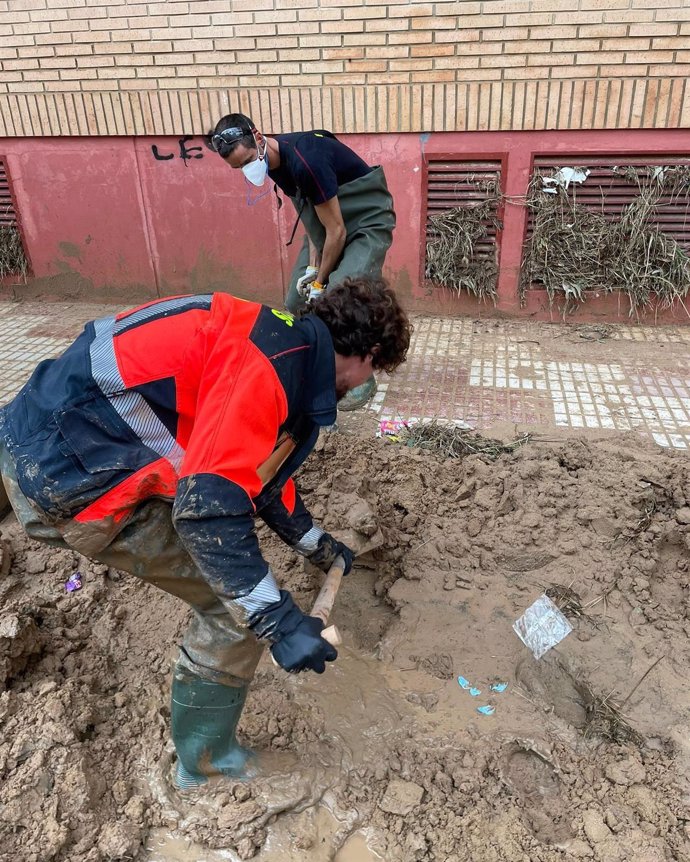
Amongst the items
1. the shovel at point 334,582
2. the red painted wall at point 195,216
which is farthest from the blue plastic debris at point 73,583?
the red painted wall at point 195,216

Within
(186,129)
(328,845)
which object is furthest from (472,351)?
(328,845)

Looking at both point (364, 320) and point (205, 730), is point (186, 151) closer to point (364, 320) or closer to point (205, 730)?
point (364, 320)

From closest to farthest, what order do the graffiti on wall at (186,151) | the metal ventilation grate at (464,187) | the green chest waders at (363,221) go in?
the green chest waders at (363,221), the metal ventilation grate at (464,187), the graffiti on wall at (186,151)

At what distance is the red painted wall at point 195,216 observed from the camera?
5.48 meters

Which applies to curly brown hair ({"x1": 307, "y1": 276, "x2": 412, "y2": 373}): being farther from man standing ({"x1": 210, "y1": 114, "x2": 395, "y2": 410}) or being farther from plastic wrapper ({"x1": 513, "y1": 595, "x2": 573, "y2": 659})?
man standing ({"x1": 210, "y1": 114, "x2": 395, "y2": 410})

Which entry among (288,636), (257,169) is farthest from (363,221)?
(288,636)

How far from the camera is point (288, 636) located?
5.61ft

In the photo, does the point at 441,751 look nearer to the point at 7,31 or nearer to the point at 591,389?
the point at 591,389

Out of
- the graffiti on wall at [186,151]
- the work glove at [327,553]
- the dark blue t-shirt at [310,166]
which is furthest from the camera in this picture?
the graffiti on wall at [186,151]

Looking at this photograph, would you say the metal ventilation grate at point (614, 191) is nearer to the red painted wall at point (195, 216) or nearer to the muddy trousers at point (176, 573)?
the red painted wall at point (195, 216)

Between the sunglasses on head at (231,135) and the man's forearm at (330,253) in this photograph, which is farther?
the man's forearm at (330,253)

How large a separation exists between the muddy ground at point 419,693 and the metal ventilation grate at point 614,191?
2.80 m

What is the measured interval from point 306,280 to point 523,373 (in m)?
1.73

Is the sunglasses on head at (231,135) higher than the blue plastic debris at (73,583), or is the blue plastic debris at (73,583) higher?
the sunglasses on head at (231,135)
